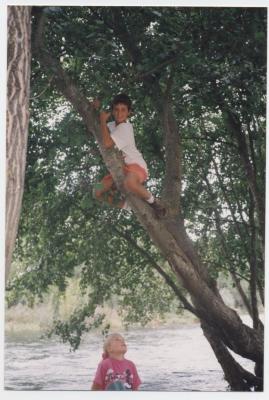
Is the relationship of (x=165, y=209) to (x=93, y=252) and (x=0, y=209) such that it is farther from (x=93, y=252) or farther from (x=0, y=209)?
(x=93, y=252)

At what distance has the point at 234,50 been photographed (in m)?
4.68

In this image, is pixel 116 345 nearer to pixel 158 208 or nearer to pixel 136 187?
pixel 158 208

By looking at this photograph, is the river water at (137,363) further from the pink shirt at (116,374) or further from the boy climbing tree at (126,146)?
the boy climbing tree at (126,146)

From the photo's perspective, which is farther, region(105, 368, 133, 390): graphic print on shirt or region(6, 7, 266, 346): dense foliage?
region(6, 7, 266, 346): dense foliage

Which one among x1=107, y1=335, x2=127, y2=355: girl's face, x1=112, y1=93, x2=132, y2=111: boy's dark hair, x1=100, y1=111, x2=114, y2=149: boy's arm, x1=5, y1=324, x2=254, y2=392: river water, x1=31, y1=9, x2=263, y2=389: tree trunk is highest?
x1=112, y1=93, x2=132, y2=111: boy's dark hair

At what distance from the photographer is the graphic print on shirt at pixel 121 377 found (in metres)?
4.16

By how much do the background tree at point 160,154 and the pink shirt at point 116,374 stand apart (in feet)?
2.49

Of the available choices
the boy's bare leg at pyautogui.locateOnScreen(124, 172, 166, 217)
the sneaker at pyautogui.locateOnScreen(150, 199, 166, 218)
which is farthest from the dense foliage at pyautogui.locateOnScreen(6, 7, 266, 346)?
the sneaker at pyautogui.locateOnScreen(150, 199, 166, 218)

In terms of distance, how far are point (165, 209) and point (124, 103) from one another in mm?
861

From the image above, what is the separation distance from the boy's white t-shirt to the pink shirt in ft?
4.84

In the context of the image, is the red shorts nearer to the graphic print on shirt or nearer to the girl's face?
the girl's face

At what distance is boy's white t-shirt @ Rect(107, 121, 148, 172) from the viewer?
423 centimetres

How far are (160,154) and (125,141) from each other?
6.60 ft

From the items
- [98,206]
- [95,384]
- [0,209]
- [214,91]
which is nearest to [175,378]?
[98,206]
